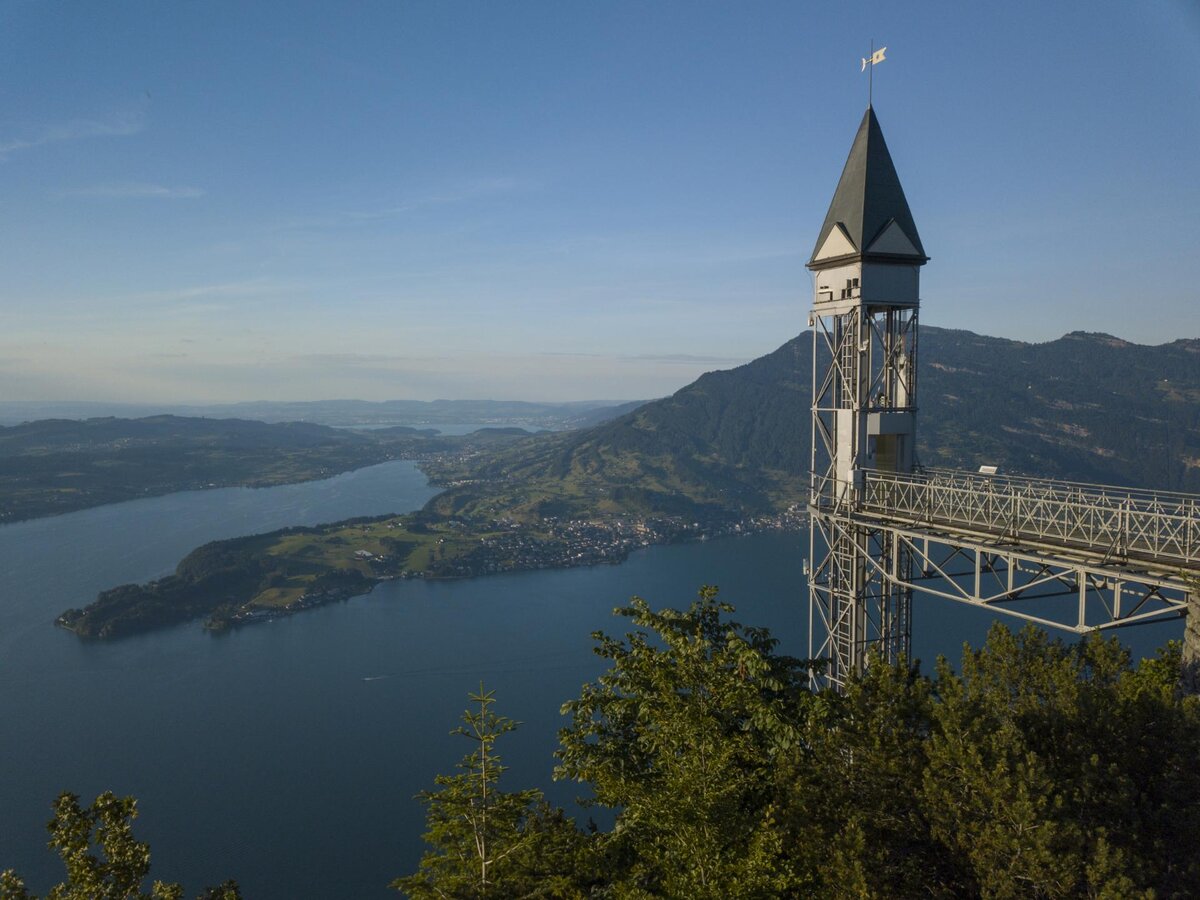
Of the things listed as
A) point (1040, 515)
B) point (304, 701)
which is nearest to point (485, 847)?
point (1040, 515)

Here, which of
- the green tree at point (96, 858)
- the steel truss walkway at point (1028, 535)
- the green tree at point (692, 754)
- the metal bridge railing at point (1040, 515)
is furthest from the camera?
the metal bridge railing at point (1040, 515)

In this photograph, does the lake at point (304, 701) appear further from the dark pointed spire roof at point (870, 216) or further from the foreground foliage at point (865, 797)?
the dark pointed spire roof at point (870, 216)

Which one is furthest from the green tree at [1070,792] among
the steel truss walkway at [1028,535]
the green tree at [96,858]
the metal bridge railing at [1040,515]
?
the green tree at [96,858]

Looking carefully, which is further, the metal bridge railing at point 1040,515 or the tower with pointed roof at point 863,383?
the tower with pointed roof at point 863,383

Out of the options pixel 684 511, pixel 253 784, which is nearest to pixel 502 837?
pixel 253 784

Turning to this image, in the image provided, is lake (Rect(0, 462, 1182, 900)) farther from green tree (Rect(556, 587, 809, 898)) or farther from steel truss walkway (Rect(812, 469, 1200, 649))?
steel truss walkway (Rect(812, 469, 1200, 649))

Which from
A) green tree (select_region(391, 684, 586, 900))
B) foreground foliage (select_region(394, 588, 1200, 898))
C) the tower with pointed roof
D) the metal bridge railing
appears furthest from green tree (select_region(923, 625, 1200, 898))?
the tower with pointed roof
